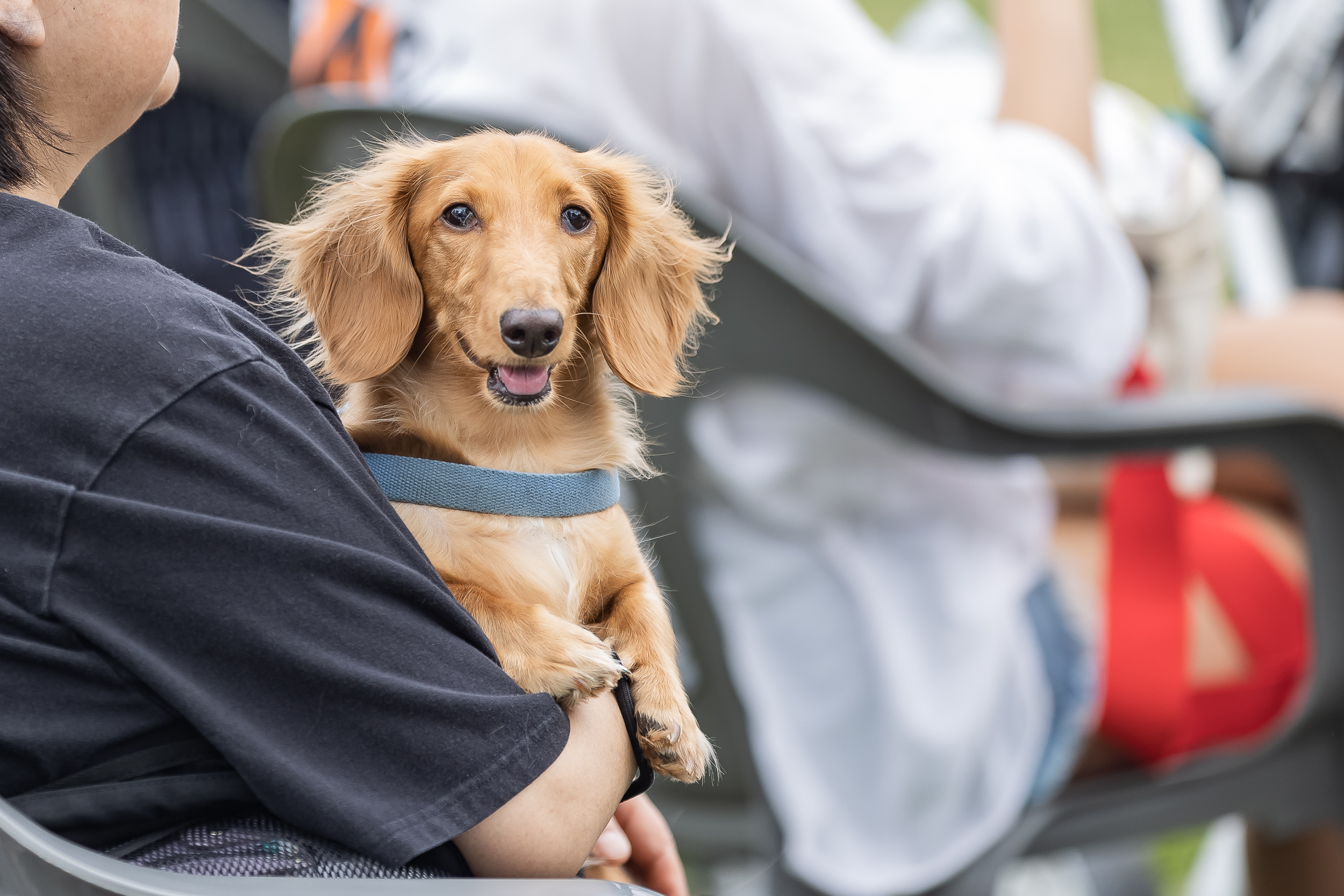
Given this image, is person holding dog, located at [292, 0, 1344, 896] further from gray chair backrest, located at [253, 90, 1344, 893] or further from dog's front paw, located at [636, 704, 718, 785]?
dog's front paw, located at [636, 704, 718, 785]

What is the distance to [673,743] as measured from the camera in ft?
1.11

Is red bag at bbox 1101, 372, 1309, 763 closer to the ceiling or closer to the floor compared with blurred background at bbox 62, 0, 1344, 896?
closer to the floor

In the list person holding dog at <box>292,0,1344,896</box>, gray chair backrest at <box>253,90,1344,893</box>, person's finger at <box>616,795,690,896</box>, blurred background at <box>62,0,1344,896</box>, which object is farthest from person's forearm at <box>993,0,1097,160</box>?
person's finger at <box>616,795,690,896</box>

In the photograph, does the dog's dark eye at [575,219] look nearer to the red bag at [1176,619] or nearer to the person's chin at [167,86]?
the person's chin at [167,86]

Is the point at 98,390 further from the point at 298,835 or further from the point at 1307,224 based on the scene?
the point at 1307,224

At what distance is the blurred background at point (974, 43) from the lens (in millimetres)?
1251

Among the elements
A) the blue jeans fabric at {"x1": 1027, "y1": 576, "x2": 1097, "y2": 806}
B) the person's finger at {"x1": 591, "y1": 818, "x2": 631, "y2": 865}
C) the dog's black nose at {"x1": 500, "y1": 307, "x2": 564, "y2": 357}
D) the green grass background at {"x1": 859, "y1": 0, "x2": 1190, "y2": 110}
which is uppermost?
the green grass background at {"x1": 859, "y1": 0, "x2": 1190, "y2": 110}

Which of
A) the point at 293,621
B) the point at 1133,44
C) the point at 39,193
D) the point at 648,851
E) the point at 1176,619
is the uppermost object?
the point at 1133,44

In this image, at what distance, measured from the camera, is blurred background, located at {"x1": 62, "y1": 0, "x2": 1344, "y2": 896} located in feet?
4.10

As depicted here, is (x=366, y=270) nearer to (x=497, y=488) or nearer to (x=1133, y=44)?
(x=497, y=488)

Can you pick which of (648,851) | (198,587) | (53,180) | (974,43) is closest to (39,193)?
(53,180)

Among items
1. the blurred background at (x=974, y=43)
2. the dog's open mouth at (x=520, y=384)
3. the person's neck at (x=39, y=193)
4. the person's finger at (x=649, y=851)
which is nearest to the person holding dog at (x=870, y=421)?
the blurred background at (x=974, y=43)

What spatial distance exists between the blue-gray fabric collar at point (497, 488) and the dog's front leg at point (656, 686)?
1.3 inches

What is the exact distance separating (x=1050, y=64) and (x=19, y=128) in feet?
4.09
